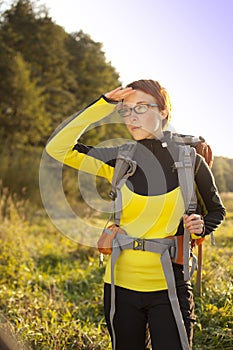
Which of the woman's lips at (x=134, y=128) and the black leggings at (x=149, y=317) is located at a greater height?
the woman's lips at (x=134, y=128)

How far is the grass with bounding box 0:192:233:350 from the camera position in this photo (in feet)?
11.8

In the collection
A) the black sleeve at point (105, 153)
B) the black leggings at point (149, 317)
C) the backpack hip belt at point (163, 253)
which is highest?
the black sleeve at point (105, 153)

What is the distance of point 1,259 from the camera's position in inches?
253

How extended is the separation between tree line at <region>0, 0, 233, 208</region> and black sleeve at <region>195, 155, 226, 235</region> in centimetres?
1042

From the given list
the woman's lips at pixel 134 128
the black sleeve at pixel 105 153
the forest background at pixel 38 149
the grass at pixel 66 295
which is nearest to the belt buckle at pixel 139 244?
the black sleeve at pixel 105 153

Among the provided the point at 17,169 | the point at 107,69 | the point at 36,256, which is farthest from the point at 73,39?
the point at 36,256

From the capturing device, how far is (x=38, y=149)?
14.8 metres

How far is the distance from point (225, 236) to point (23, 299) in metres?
3.22

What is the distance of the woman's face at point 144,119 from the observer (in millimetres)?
2441

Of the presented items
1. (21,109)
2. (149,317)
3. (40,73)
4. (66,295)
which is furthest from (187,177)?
(40,73)

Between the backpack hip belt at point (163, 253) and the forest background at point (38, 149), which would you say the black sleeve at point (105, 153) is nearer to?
the backpack hip belt at point (163, 253)

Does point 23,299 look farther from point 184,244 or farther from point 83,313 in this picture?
point 184,244

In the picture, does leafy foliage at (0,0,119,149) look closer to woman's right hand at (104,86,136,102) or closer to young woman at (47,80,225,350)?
woman's right hand at (104,86,136,102)

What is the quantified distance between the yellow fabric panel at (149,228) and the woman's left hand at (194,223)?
0.11m
